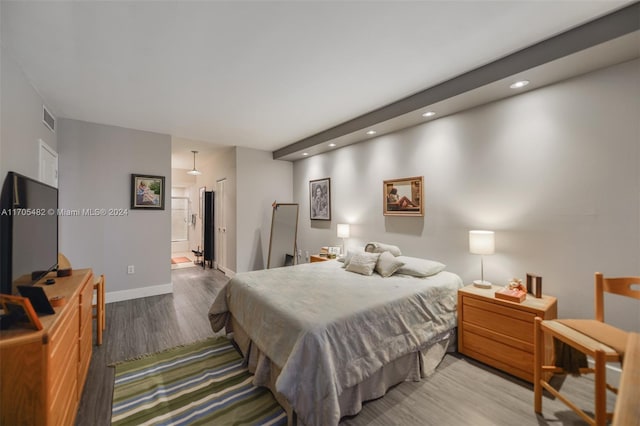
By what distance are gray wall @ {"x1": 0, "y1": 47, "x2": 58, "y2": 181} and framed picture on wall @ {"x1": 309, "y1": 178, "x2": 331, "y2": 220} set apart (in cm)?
382

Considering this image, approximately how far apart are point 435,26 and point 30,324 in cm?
297

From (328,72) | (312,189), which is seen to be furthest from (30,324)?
(312,189)

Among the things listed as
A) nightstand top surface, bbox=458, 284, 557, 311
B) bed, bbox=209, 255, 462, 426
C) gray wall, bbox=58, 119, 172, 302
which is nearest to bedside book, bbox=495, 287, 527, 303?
nightstand top surface, bbox=458, 284, 557, 311

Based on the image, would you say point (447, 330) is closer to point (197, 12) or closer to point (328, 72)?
point (328, 72)

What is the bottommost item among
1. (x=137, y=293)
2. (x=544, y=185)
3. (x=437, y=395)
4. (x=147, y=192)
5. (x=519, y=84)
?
(x=437, y=395)

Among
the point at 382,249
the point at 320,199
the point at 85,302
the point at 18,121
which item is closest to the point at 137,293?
the point at 85,302

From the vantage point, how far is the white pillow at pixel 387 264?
2947mm

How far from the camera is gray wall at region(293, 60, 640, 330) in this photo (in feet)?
6.70

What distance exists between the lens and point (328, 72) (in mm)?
2490

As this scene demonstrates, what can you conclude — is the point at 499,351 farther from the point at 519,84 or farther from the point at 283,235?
the point at 283,235

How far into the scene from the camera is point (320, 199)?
201 inches

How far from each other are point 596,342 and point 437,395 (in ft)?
3.53

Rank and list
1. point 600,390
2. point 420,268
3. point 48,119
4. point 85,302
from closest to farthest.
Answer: point 600,390 → point 85,302 → point 420,268 → point 48,119

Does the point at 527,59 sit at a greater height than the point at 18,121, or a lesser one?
greater
